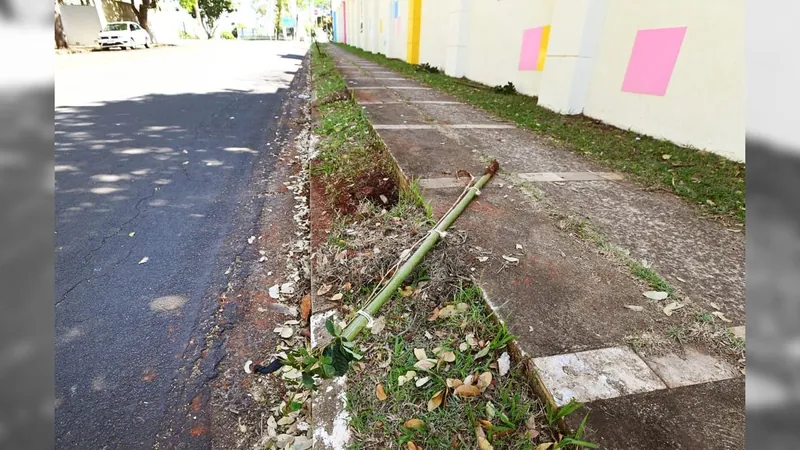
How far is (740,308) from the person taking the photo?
194cm

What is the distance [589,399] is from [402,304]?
3.01 feet

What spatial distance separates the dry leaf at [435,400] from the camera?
153cm

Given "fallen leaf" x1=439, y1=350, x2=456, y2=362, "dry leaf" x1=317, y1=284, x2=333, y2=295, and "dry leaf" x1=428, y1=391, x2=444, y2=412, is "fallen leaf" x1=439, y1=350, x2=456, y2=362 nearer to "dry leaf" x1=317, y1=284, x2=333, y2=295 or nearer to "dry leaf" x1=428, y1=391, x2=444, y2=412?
"dry leaf" x1=428, y1=391, x2=444, y2=412

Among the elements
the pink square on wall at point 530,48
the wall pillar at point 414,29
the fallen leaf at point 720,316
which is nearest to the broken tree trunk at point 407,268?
the fallen leaf at point 720,316

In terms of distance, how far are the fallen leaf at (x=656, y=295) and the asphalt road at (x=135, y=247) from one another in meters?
2.29

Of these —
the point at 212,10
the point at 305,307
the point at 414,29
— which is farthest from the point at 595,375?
the point at 212,10

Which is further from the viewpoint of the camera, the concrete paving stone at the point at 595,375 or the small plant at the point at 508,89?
the small plant at the point at 508,89

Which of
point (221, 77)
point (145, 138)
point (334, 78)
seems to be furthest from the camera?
point (221, 77)

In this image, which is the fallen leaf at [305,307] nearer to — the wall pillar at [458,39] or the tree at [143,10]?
the wall pillar at [458,39]

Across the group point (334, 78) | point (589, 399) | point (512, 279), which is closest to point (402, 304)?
point (512, 279)

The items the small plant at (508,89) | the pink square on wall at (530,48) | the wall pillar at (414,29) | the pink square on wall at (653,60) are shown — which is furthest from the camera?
the wall pillar at (414,29)

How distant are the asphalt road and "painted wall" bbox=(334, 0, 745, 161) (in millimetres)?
4411
